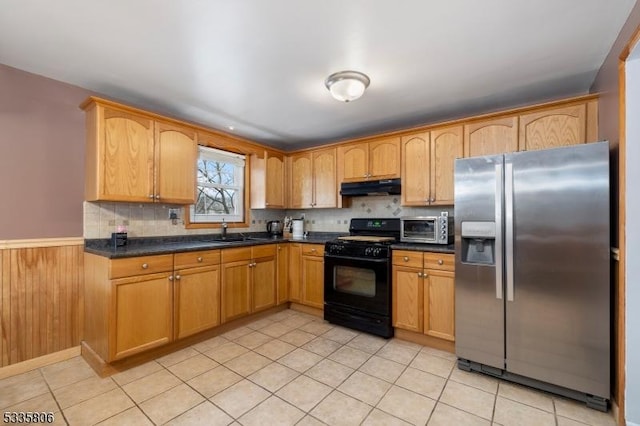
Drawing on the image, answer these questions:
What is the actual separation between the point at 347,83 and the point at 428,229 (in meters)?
1.71

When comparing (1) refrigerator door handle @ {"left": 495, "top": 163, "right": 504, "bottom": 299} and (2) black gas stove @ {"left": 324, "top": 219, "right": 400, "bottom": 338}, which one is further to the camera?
(2) black gas stove @ {"left": 324, "top": 219, "right": 400, "bottom": 338}

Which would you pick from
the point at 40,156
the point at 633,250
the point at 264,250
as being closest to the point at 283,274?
the point at 264,250

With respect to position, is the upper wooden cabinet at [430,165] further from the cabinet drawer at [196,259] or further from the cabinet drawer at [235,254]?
the cabinet drawer at [196,259]

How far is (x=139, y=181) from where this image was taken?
2.68 meters

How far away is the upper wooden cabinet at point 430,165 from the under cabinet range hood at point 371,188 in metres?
0.11

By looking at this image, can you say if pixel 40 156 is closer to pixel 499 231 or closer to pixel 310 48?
pixel 310 48

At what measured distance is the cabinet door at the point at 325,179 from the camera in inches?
153

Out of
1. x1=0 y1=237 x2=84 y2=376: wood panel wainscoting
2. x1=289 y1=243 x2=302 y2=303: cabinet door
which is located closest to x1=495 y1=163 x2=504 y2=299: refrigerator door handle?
x1=289 y1=243 x2=302 y2=303: cabinet door

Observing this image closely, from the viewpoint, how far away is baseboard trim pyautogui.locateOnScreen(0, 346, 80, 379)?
7.25 feet

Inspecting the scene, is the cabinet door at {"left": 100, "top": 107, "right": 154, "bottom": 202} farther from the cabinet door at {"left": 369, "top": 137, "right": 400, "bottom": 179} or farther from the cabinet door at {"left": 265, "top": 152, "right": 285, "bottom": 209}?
the cabinet door at {"left": 369, "top": 137, "right": 400, "bottom": 179}

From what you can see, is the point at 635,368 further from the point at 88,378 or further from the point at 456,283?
the point at 88,378

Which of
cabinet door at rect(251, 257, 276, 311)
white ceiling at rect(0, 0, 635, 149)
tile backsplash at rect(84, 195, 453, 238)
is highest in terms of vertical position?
white ceiling at rect(0, 0, 635, 149)

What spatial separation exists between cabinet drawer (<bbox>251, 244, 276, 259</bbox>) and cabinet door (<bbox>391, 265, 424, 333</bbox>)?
1.53 meters

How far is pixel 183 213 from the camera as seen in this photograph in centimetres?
333
